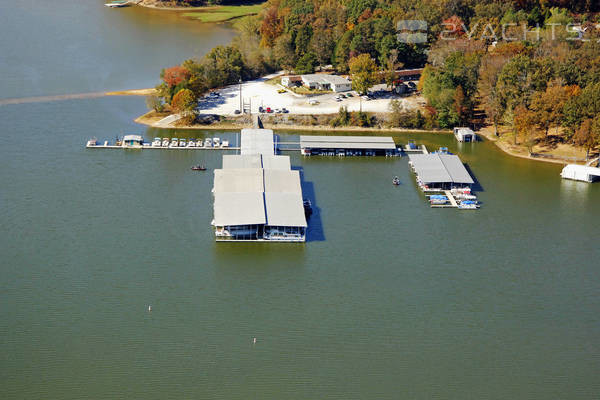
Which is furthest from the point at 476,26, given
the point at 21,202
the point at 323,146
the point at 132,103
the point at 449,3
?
the point at 21,202

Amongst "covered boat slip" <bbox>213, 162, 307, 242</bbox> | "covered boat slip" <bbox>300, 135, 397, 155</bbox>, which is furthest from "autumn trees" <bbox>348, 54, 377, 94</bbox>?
"covered boat slip" <bbox>213, 162, 307, 242</bbox>

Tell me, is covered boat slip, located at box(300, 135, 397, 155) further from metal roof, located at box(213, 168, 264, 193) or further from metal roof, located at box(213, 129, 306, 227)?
metal roof, located at box(213, 168, 264, 193)

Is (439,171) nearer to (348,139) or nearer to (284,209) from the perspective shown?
(348,139)

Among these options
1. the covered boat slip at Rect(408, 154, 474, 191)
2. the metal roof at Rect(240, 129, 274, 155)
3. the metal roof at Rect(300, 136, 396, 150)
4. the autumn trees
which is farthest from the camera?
the autumn trees

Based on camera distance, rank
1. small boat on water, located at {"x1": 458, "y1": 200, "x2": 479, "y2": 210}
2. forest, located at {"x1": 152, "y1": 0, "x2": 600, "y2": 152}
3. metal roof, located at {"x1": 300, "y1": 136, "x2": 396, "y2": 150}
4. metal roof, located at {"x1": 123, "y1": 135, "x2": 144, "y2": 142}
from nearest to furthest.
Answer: small boat on water, located at {"x1": 458, "y1": 200, "x2": 479, "y2": 210} → metal roof, located at {"x1": 300, "y1": 136, "x2": 396, "y2": 150} → metal roof, located at {"x1": 123, "y1": 135, "x2": 144, "y2": 142} → forest, located at {"x1": 152, "y1": 0, "x2": 600, "y2": 152}

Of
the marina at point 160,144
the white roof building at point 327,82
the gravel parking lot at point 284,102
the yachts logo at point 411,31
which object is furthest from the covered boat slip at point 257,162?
the yachts logo at point 411,31
